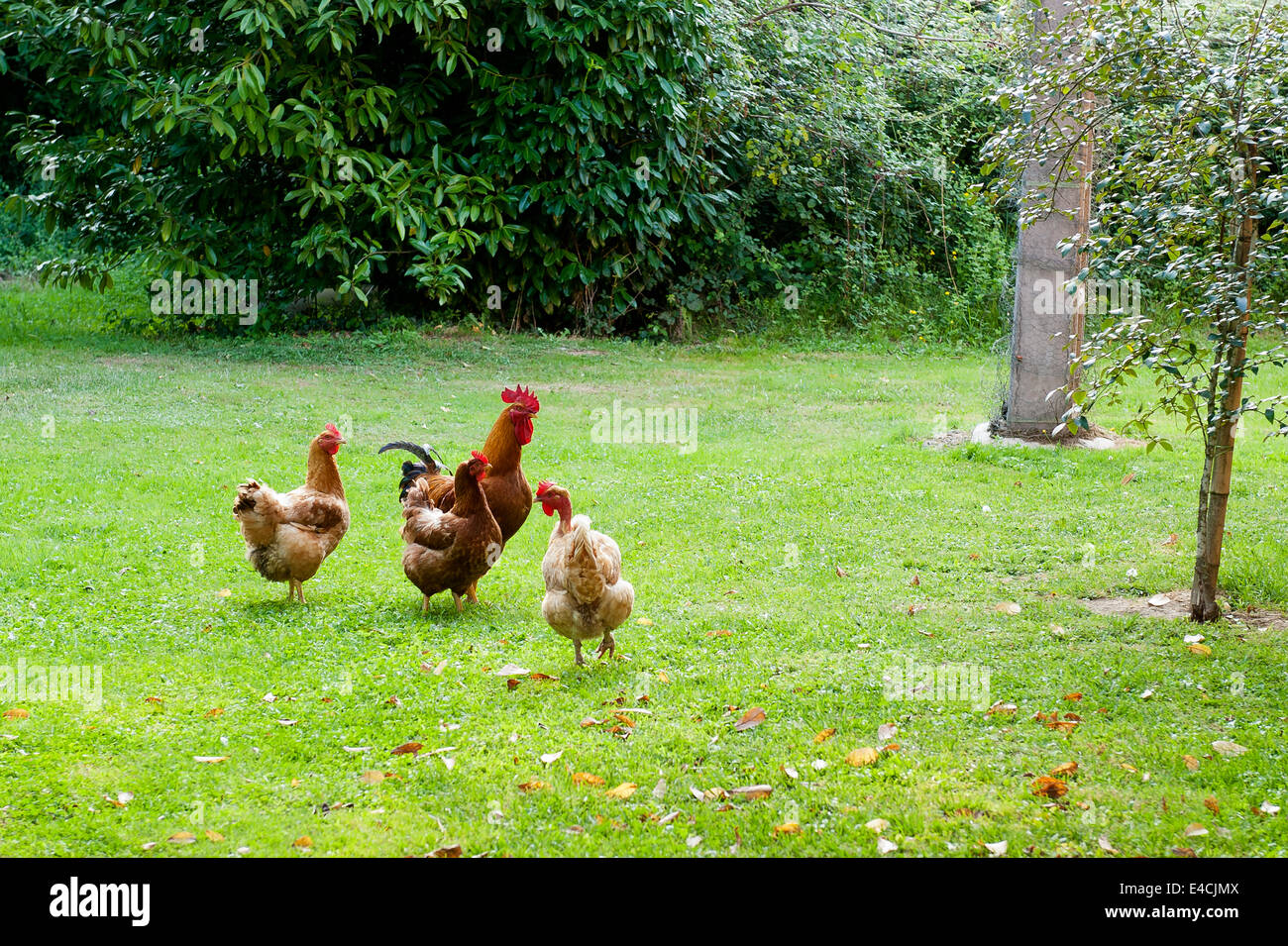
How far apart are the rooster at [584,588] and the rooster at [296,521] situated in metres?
1.61

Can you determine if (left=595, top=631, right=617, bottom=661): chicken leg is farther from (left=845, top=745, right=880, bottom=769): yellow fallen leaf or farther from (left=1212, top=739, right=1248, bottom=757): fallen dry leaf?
(left=1212, top=739, right=1248, bottom=757): fallen dry leaf

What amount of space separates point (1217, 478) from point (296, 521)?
4969mm

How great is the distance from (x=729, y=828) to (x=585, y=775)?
2.21 feet

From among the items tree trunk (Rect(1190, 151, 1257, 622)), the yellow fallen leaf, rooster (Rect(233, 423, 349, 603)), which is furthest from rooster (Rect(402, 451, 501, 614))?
tree trunk (Rect(1190, 151, 1257, 622))

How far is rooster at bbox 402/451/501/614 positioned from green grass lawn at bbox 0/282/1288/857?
28 cm

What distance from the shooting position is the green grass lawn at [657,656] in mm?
4297

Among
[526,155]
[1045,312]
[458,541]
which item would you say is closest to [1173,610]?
[458,541]

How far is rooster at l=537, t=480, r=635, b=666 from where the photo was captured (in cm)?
553

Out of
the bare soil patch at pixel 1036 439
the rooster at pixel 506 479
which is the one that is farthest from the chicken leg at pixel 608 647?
the bare soil patch at pixel 1036 439

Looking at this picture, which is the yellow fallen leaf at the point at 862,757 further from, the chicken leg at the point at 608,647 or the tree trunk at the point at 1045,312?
the tree trunk at the point at 1045,312

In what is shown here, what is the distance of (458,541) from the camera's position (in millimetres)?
6355

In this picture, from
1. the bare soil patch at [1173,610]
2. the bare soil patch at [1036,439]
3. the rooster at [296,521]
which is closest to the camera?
the bare soil patch at [1173,610]

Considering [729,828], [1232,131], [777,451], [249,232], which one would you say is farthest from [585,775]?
[249,232]

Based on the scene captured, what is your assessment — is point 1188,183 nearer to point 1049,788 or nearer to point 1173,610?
point 1173,610
